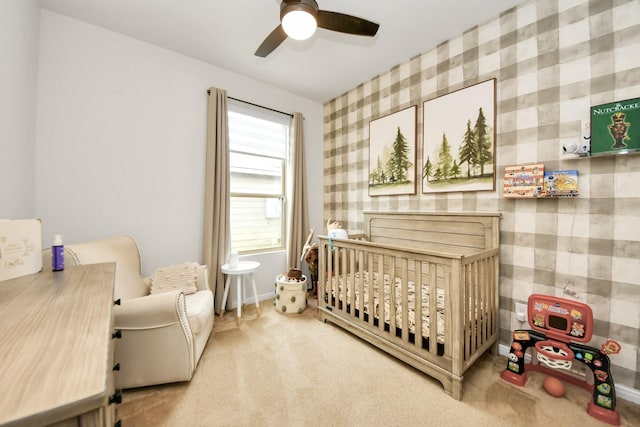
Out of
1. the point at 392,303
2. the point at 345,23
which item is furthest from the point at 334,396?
the point at 345,23

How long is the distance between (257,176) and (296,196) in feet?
1.79

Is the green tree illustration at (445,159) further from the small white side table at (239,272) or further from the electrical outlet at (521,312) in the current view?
the small white side table at (239,272)

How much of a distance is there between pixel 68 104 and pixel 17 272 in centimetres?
167

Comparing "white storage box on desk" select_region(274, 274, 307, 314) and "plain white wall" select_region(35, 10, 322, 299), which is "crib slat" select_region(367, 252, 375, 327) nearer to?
"white storage box on desk" select_region(274, 274, 307, 314)

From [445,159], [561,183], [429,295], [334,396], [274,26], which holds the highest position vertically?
[274,26]

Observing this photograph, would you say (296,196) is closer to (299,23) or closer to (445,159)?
(445,159)

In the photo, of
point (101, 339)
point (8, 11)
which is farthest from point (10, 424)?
point (8, 11)

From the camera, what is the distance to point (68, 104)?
81.6 inches

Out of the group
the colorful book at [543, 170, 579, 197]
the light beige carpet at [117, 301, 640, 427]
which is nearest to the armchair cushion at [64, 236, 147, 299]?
the light beige carpet at [117, 301, 640, 427]

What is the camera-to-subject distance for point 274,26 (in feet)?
7.18

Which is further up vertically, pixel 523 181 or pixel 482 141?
pixel 482 141

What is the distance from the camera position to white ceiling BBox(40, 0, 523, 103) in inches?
76.6

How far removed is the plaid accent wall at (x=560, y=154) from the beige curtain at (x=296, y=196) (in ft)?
5.45

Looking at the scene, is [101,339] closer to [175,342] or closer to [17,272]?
[17,272]
